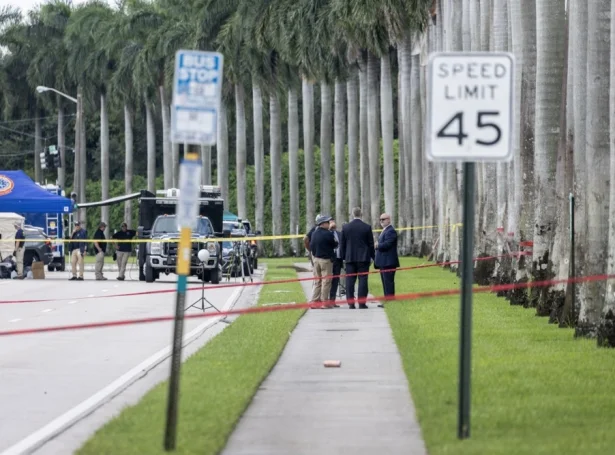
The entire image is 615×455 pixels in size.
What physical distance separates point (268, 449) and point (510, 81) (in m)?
3.24

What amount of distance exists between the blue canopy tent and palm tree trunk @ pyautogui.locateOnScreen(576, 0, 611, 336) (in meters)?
34.9

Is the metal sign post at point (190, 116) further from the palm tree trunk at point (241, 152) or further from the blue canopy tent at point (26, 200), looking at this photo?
the palm tree trunk at point (241, 152)

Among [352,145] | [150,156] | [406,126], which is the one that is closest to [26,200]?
[406,126]

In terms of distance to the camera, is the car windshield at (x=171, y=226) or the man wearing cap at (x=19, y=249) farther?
the man wearing cap at (x=19, y=249)

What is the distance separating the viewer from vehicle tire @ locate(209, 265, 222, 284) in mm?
40969

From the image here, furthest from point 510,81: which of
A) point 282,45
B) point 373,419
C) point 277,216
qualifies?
point 277,216

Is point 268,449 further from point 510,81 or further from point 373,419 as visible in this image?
point 510,81

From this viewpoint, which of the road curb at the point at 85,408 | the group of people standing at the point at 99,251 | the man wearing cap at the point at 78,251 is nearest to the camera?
the road curb at the point at 85,408

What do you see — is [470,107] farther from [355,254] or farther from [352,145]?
[352,145]

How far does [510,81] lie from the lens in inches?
451

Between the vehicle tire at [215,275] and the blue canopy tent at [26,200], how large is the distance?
1286 centimetres

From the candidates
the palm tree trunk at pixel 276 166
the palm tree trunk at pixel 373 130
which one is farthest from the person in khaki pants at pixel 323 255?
the palm tree trunk at pixel 276 166

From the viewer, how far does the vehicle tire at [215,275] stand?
4097 cm

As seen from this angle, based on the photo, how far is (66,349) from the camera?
20.0 m
